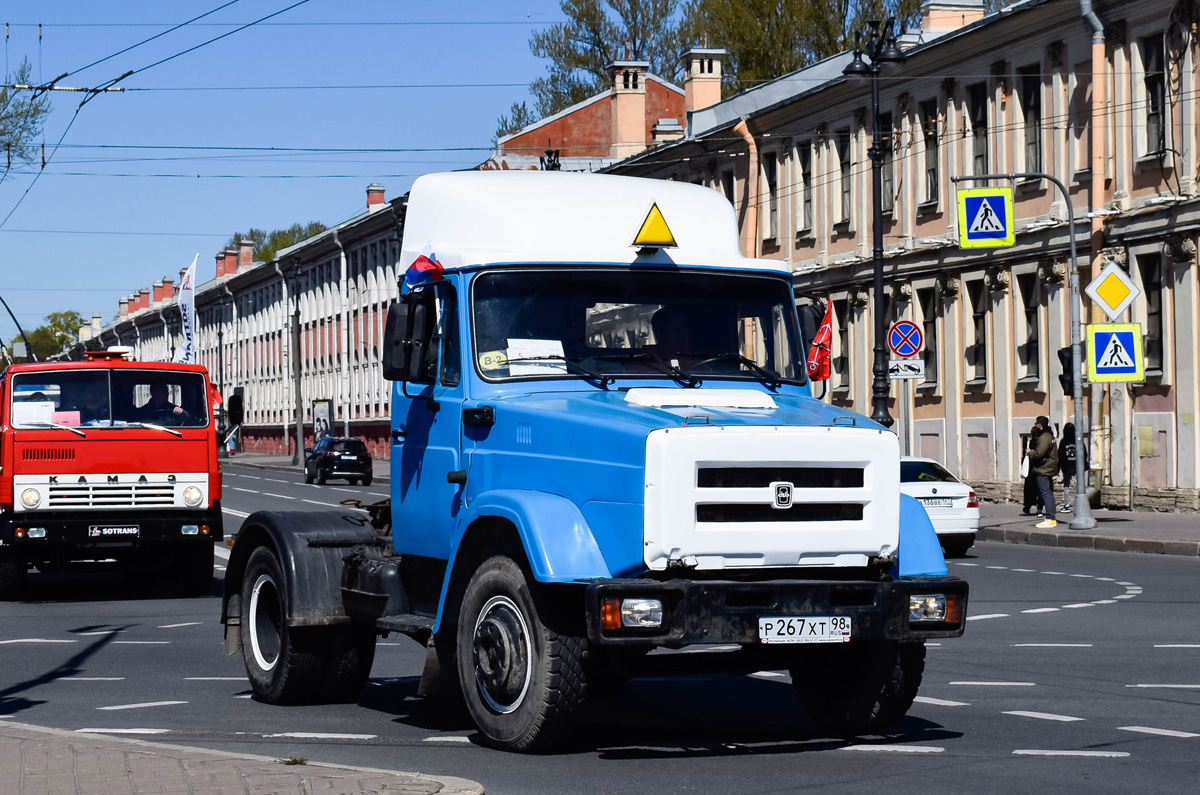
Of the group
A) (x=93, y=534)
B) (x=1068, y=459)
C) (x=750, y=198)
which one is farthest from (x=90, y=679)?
(x=750, y=198)

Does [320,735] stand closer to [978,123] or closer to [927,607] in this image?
[927,607]

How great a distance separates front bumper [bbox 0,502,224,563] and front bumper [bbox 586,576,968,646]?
11928 mm

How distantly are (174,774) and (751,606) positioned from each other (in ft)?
8.42

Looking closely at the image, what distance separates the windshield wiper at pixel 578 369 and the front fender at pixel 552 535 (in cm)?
79

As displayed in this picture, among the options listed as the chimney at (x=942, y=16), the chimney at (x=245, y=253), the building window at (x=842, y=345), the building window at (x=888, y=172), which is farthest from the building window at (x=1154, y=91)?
the chimney at (x=245, y=253)

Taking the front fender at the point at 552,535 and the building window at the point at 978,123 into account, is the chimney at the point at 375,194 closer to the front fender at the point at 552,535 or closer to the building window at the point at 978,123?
the building window at the point at 978,123

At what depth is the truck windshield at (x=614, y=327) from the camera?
32.2 feet

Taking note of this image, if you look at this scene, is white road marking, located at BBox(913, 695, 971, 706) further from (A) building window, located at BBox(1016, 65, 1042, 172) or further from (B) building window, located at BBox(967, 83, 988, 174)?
(B) building window, located at BBox(967, 83, 988, 174)

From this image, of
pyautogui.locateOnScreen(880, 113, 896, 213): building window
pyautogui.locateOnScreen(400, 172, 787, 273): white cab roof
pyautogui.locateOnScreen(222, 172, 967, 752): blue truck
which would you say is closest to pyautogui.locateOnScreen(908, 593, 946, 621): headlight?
pyautogui.locateOnScreen(222, 172, 967, 752): blue truck

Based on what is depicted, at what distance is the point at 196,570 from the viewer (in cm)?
2127

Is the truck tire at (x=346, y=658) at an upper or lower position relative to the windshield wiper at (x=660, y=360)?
lower

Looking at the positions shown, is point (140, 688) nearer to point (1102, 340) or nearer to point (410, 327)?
point (410, 327)

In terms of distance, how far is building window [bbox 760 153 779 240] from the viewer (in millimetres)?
52594

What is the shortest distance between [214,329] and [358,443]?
200ft
